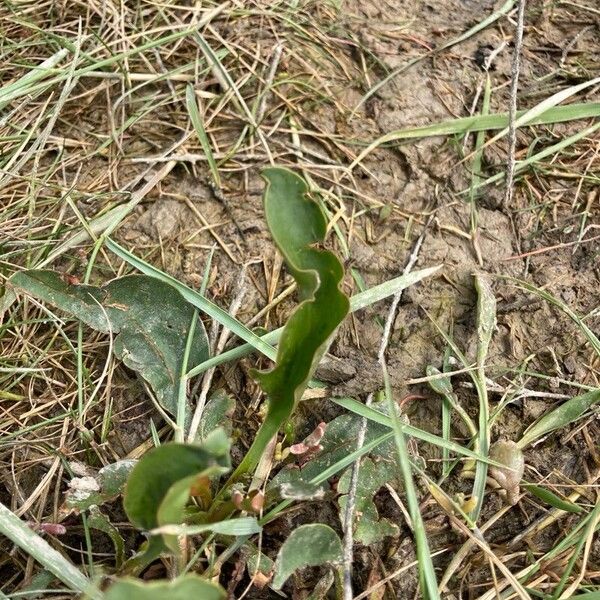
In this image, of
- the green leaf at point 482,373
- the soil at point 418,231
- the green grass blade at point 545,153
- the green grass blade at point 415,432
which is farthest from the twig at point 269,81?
the green grass blade at point 415,432

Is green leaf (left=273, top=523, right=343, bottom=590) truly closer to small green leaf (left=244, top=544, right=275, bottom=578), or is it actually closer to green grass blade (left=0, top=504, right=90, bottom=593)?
small green leaf (left=244, top=544, right=275, bottom=578)

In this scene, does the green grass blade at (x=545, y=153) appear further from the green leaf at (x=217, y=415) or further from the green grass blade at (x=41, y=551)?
the green grass blade at (x=41, y=551)

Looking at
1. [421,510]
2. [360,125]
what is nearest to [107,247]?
[360,125]

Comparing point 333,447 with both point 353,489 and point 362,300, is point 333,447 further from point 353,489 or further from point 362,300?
point 362,300

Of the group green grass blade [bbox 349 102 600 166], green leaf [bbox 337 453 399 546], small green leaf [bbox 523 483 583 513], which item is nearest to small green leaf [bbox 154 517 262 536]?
green leaf [bbox 337 453 399 546]

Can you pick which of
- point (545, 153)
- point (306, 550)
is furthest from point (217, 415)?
point (545, 153)

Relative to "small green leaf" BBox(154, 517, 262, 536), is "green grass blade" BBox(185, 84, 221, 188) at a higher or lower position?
higher
